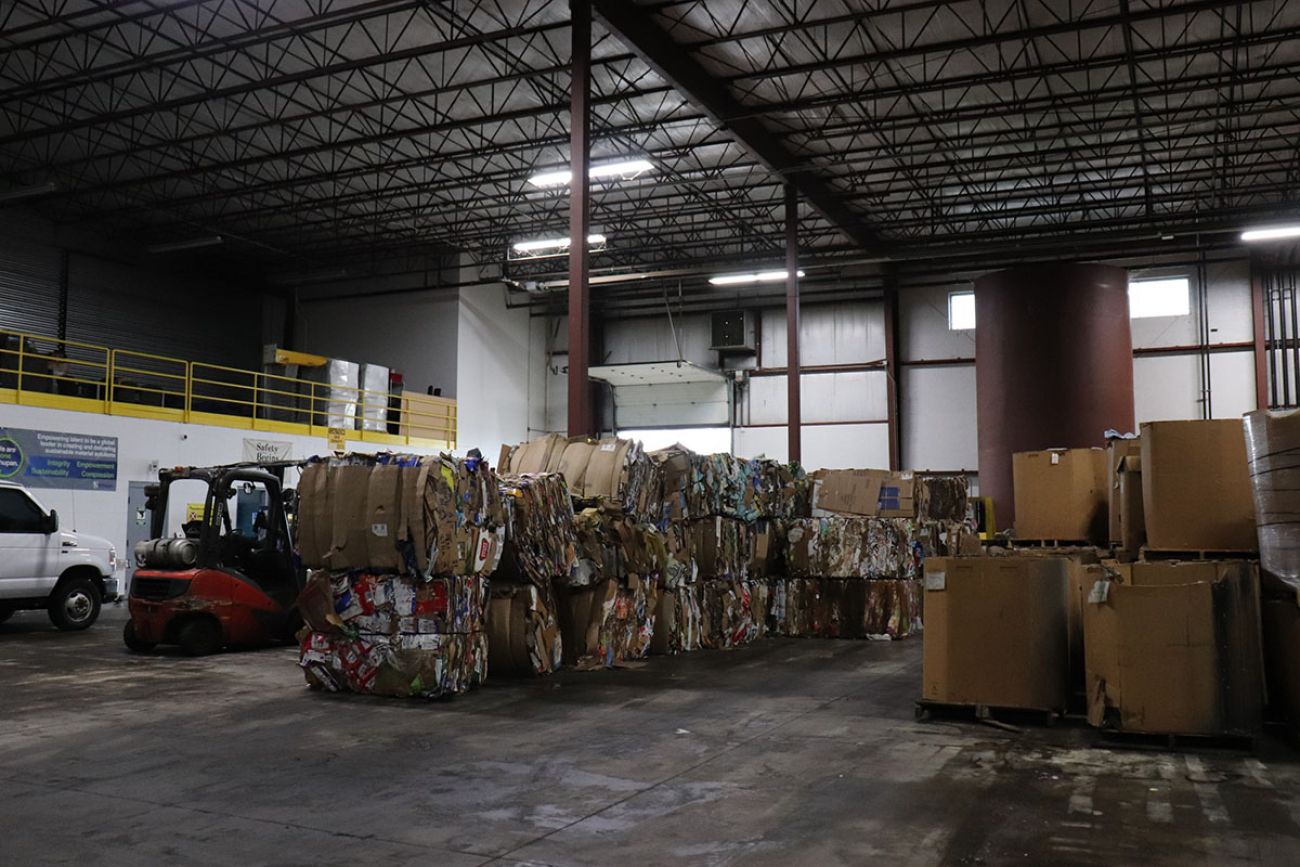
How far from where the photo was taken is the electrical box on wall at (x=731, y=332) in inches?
1135

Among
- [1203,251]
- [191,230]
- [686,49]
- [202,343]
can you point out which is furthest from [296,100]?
[1203,251]

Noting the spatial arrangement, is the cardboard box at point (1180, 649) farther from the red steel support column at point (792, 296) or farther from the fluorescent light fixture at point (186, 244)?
the fluorescent light fixture at point (186, 244)

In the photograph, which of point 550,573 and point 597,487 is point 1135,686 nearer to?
point 550,573

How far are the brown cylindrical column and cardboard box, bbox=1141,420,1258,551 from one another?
1286cm

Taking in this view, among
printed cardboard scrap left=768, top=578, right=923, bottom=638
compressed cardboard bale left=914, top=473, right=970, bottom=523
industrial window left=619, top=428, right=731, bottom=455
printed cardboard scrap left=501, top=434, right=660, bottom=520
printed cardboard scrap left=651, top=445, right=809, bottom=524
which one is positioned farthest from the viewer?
industrial window left=619, top=428, right=731, bottom=455

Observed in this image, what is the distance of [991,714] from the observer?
24.3 ft

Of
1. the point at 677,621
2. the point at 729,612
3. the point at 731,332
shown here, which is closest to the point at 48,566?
the point at 677,621

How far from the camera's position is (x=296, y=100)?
1856 cm

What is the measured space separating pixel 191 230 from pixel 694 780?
81.1ft

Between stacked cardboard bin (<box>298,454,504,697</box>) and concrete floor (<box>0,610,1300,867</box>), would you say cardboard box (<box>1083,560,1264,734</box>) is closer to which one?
concrete floor (<box>0,610,1300,867</box>)

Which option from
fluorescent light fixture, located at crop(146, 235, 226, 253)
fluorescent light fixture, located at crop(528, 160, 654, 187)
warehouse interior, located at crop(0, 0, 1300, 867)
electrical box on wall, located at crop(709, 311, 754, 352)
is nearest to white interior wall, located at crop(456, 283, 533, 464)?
warehouse interior, located at crop(0, 0, 1300, 867)

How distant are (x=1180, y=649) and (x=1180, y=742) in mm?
613

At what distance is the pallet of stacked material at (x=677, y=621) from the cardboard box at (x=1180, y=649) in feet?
18.4

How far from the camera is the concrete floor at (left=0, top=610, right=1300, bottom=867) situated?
4.58 m
